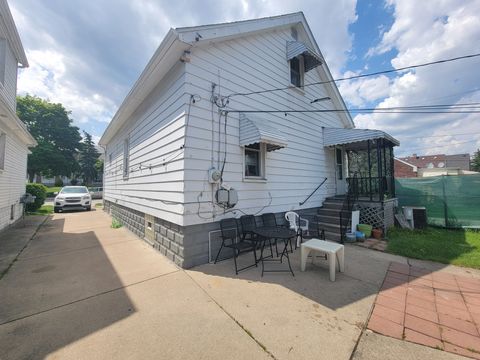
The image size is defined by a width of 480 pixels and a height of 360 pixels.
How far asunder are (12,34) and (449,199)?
1661 cm

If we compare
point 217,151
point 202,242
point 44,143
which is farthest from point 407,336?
point 44,143

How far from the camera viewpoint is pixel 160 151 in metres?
5.41

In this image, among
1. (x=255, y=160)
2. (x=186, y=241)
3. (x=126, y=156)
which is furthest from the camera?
(x=126, y=156)

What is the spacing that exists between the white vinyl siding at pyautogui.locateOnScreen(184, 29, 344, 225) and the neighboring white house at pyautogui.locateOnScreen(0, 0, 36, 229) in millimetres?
4702

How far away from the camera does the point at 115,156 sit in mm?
10703

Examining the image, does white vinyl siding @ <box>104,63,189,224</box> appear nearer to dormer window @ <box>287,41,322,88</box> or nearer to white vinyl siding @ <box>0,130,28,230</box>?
white vinyl siding @ <box>0,130,28,230</box>

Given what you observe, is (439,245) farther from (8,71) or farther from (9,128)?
(8,71)

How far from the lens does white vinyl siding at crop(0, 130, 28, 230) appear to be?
7245 mm

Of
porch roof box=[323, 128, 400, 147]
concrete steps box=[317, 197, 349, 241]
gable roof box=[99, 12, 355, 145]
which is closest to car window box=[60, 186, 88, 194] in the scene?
gable roof box=[99, 12, 355, 145]

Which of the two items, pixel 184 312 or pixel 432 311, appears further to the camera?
pixel 432 311

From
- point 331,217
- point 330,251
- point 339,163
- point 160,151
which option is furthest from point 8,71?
point 339,163

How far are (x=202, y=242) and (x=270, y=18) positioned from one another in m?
6.50

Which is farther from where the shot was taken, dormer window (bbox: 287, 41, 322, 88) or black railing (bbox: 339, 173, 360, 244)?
dormer window (bbox: 287, 41, 322, 88)

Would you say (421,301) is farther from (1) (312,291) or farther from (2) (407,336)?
(1) (312,291)
